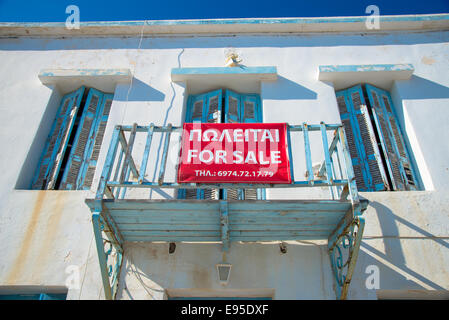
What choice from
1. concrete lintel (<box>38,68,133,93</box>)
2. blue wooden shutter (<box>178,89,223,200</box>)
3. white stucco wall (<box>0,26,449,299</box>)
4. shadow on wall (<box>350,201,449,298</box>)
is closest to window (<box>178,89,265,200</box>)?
blue wooden shutter (<box>178,89,223,200</box>)

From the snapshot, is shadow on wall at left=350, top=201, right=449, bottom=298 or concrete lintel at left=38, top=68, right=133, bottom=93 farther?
concrete lintel at left=38, top=68, right=133, bottom=93

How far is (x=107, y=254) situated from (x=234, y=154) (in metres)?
2.09

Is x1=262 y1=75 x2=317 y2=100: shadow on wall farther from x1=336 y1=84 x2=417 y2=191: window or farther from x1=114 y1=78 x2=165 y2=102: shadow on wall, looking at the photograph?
x1=114 y1=78 x2=165 y2=102: shadow on wall

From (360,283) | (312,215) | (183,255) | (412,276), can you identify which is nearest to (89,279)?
(183,255)

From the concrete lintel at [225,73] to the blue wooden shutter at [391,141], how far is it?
1.96 metres

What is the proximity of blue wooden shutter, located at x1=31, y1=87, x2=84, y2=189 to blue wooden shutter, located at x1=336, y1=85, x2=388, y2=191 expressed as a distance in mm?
5129

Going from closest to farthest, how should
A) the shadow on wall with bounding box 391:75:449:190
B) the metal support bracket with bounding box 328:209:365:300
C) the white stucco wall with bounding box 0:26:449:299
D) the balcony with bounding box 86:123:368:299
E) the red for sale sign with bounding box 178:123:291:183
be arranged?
1. the metal support bracket with bounding box 328:209:365:300
2. the balcony with bounding box 86:123:368:299
3. the red for sale sign with bounding box 178:123:291:183
4. the white stucco wall with bounding box 0:26:449:299
5. the shadow on wall with bounding box 391:75:449:190

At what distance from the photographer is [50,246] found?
18.6 ft

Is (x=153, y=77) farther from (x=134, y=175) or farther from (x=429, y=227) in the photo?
(x=429, y=227)

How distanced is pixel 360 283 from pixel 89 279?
12.4 ft

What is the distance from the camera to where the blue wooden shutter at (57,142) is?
6.56 metres

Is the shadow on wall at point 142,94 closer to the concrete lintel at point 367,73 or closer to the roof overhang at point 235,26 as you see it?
the roof overhang at point 235,26

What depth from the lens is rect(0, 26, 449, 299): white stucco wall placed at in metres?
5.38

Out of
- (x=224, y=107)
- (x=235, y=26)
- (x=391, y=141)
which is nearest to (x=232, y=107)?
(x=224, y=107)
